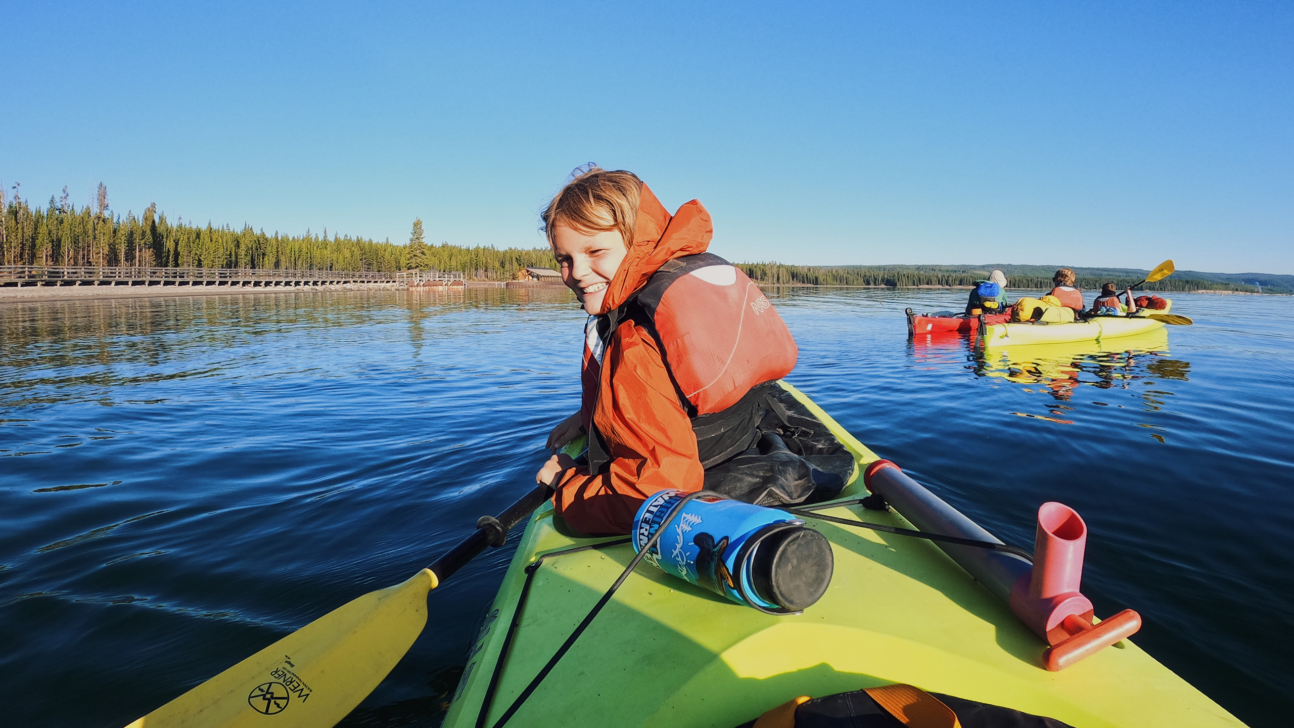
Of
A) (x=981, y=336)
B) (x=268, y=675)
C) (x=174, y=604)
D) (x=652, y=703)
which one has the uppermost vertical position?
(x=981, y=336)

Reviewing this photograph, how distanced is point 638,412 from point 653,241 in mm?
710

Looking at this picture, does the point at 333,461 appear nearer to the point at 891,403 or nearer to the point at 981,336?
the point at 891,403

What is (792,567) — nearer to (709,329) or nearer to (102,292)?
(709,329)

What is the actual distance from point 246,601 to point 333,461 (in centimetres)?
276

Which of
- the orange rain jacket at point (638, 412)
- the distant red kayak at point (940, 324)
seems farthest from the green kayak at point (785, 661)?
the distant red kayak at point (940, 324)

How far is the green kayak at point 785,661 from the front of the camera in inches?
59.6

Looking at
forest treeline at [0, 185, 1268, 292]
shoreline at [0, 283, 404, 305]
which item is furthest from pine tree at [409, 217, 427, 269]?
shoreline at [0, 283, 404, 305]

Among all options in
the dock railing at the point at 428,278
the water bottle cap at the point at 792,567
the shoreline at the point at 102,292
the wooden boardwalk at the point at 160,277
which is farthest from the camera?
the dock railing at the point at 428,278

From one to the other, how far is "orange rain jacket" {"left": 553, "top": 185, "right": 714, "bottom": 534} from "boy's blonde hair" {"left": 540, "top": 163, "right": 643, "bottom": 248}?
6 cm

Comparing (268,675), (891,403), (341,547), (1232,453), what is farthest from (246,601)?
(1232,453)

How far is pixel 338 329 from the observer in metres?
20.7

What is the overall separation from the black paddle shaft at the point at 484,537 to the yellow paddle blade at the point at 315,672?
75mm

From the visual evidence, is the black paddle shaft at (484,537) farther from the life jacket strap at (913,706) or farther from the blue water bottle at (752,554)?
the life jacket strap at (913,706)

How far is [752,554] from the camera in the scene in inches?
61.1
